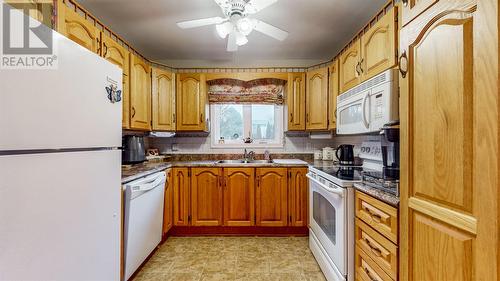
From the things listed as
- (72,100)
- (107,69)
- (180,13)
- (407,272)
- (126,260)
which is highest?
(180,13)

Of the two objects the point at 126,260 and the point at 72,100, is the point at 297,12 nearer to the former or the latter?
the point at 72,100

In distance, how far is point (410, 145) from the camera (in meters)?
1.00

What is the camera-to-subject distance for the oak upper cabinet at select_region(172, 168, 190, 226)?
2.81 m

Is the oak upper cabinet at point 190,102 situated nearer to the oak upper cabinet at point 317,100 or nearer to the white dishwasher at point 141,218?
the white dishwasher at point 141,218

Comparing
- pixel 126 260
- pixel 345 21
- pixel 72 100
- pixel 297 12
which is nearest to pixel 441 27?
pixel 72 100

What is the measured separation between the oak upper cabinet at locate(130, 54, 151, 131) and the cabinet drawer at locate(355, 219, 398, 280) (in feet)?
7.14

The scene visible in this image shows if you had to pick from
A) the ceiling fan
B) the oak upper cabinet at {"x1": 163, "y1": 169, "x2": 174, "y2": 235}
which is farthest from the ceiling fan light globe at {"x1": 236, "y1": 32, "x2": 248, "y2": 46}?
the oak upper cabinet at {"x1": 163, "y1": 169, "x2": 174, "y2": 235}

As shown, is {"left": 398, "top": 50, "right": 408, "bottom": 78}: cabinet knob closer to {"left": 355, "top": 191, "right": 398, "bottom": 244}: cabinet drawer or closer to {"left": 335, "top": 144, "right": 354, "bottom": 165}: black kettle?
{"left": 355, "top": 191, "right": 398, "bottom": 244}: cabinet drawer

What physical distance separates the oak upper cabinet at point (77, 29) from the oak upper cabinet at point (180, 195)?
1516 mm

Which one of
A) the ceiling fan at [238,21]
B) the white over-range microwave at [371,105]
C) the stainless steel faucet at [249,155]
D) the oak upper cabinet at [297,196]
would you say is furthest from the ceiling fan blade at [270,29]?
the stainless steel faucet at [249,155]

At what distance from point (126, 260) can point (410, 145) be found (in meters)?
1.94

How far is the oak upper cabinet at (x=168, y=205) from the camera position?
2633 millimetres

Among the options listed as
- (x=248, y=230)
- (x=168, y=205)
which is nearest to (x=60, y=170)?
(x=168, y=205)

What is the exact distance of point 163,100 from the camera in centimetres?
298
